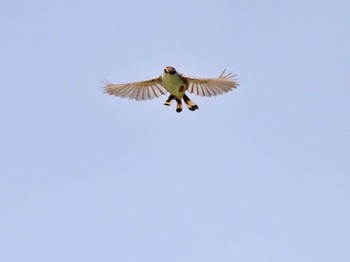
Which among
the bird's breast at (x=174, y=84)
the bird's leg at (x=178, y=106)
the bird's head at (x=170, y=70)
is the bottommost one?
the bird's leg at (x=178, y=106)

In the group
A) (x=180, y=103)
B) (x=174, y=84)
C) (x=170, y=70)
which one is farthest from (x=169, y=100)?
(x=170, y=70)

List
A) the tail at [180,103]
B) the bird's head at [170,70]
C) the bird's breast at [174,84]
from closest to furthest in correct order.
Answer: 1. the bird's head at [170,70]
2. the bird's breast at [174,84]
3. the tail at [180,103]

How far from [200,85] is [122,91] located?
3331 mm

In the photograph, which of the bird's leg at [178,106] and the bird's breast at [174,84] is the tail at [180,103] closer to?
the bird's leg at [178,106]

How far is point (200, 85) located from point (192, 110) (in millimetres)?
1399

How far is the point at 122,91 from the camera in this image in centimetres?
6306

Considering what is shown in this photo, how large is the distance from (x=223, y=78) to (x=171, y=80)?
208 cm

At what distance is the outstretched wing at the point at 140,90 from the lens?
62.8 meters

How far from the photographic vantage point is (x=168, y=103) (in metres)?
61.4

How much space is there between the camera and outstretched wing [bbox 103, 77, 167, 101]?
206 ft

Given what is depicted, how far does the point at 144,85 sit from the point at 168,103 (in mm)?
1946

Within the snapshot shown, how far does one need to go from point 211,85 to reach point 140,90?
9.85ft

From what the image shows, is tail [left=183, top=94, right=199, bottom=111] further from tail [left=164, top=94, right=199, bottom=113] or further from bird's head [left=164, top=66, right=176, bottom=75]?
bird's head [left=164, top=66, right=176, bottom=75]

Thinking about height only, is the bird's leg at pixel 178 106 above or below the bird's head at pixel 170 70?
below
